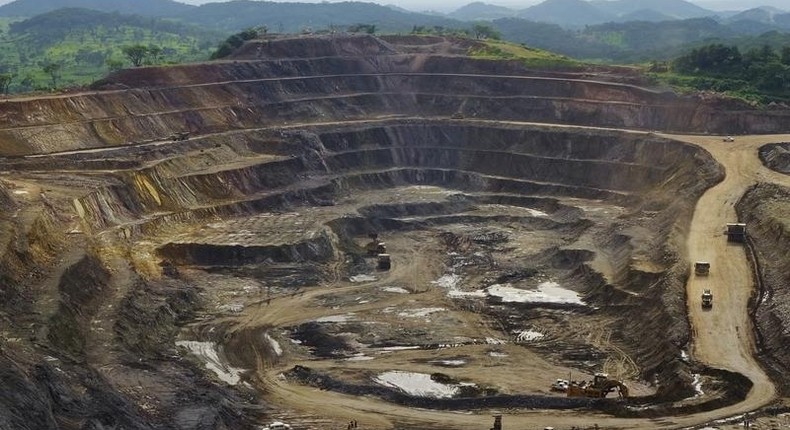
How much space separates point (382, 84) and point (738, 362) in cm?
7981

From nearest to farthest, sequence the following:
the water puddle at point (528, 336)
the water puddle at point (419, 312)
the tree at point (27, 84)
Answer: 1. the water puddle at point (528, 336)
2. the water puddle at point (419, 312)
3. the tree at point (27, 84)

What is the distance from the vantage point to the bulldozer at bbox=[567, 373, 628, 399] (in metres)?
45.2

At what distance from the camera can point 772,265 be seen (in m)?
57.4

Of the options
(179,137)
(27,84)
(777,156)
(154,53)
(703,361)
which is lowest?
(703,361)

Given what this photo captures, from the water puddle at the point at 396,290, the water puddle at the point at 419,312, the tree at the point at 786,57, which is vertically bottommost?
the water puddle at the point at 396,290

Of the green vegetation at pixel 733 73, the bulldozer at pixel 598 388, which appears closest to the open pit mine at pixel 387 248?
the bulldozer at pixel 598 388

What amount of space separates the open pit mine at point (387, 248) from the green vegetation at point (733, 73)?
5344 mm

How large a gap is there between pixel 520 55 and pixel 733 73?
93.8ft

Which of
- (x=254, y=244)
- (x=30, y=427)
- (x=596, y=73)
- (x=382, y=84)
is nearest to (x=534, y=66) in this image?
(x=596, y=73)

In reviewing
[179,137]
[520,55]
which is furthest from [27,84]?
[520,55]

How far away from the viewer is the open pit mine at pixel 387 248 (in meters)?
44.8

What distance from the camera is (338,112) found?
112188 mm

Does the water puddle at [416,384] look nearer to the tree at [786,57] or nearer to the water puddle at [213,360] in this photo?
the water puddle at [213,360]

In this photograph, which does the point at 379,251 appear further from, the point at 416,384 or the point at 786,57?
the point at 786,57
